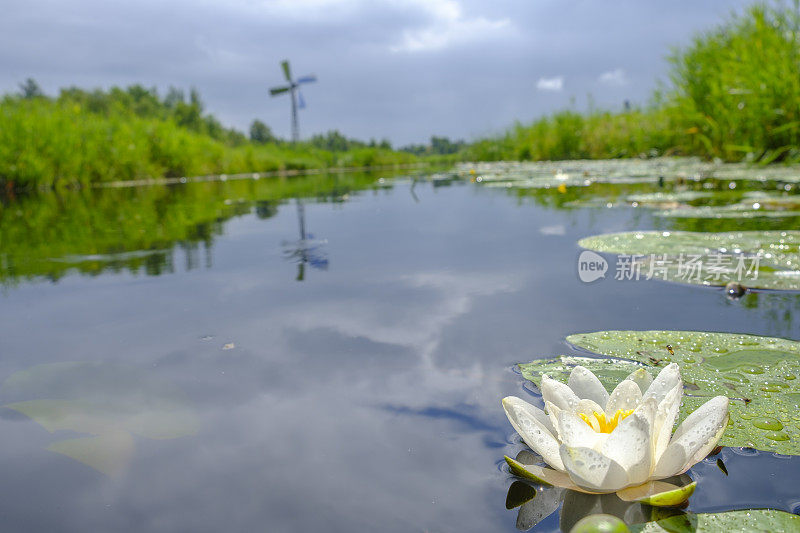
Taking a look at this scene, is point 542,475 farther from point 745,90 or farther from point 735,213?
point 745,90

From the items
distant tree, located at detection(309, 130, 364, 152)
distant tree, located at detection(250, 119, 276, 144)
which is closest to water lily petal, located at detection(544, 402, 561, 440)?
distant tree, located at detection(309, 130, 364, 152)

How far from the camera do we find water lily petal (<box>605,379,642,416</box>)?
2.73ft

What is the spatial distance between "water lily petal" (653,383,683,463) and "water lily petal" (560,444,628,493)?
7 centimetres

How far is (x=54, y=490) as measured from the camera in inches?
34.3

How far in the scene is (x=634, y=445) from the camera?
0.71m

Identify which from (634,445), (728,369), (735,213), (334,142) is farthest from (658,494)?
(334,142)

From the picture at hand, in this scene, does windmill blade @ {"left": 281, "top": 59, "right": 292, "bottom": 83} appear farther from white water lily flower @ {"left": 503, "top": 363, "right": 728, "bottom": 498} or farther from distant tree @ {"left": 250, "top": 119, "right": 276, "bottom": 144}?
white water lily flower @ {"left": 503, "top": 363, "right": 728, "bottom": 498}

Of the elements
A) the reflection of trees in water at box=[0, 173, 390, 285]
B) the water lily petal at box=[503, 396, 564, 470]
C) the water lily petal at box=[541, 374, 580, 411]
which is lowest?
the water lily petal at box=[503, 396, 564, 470]

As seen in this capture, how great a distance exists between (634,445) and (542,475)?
0.51 feet

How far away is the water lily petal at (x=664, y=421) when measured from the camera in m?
0.76

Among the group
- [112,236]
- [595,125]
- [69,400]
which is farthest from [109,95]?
[69,400]

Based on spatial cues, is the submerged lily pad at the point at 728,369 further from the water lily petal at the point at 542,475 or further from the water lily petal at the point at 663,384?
the water lily petal at the point at 542,475

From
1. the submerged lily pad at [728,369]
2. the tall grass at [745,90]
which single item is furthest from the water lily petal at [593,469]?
the tall grass at [745,90]
